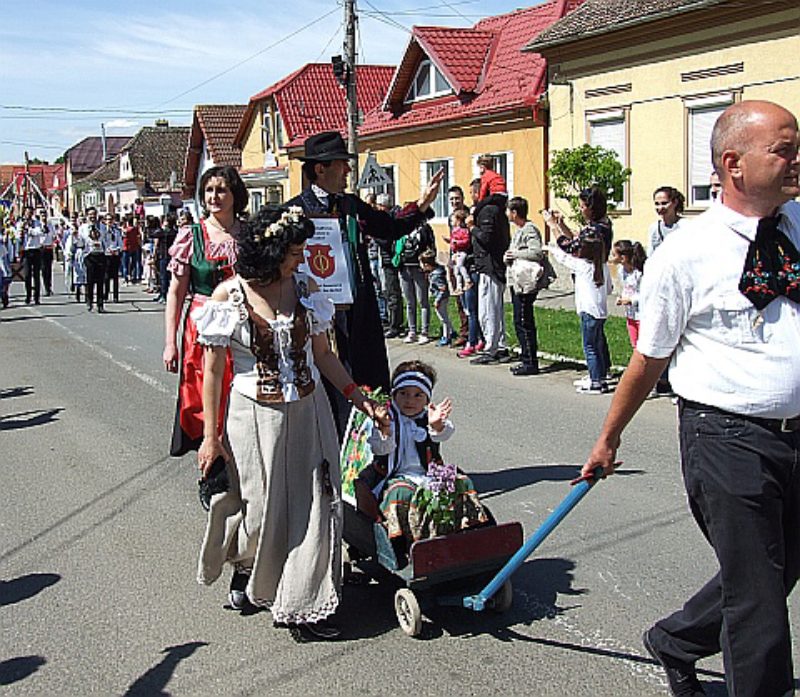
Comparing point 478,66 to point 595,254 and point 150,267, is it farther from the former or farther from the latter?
point 595,254

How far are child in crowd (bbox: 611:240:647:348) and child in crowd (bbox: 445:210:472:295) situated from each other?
3.04 metres

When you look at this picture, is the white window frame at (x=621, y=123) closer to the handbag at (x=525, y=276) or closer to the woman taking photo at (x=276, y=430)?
the handbag at (x=525, y=276)

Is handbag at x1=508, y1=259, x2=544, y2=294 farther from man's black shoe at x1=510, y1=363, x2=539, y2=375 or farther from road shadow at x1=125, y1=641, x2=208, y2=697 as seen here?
road shadow at x1=125, y1=641, x2=208, y2=697

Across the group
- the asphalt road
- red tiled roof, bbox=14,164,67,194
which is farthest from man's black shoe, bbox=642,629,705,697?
red tiled roof, bbox=14,164,67,194

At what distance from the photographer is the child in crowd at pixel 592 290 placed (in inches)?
396

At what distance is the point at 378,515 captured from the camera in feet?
16.3

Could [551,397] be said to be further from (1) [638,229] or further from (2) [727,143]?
(1) [638,229]

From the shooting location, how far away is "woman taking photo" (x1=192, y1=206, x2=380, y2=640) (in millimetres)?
4531

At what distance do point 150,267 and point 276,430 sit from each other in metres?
22.8

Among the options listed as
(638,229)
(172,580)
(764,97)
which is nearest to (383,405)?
(172,580)

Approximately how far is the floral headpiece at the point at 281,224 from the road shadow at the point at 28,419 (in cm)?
Answer: 596

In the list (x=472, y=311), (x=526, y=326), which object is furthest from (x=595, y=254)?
(x=472, y=311)

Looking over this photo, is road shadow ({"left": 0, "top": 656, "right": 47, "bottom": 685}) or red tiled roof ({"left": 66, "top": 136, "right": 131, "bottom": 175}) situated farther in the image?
red tiled roof ({"left": 66, "top": 136, "right": 131, "bottom": 175})

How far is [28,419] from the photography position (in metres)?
10.1
